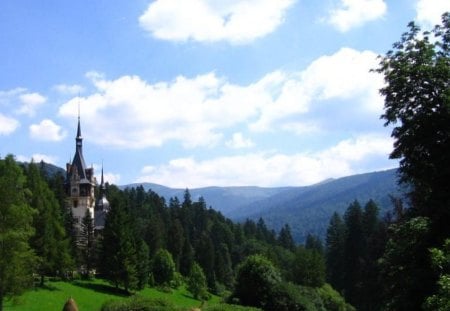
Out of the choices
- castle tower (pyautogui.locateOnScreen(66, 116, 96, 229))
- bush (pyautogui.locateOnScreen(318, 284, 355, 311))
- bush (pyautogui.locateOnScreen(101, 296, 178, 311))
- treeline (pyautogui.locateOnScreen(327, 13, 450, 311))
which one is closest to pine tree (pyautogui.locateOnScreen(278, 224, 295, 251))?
castle tower (pyautogui.locateOnScreen(66, 116, 96, 229))

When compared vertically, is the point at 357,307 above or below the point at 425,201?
below

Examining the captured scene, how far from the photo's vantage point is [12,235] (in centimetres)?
3638

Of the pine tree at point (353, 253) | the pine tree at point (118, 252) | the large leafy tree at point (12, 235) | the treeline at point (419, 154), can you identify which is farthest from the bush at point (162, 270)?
the treeline at point (419, 154)

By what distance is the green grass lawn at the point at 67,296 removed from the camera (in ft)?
153

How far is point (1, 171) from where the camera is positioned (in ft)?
126

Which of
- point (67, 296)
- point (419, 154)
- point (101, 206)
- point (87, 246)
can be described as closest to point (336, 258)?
point (87, 246)

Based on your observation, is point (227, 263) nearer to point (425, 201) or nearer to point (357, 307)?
point (357, 307)

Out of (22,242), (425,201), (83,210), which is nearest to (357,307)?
(83,210)

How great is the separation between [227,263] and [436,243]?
99.9 m

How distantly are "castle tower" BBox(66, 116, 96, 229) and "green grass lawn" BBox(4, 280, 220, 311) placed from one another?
26608 millimetres

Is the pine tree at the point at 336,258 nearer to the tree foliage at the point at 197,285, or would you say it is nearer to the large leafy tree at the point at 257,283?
the tree foliage at the point at 197,285

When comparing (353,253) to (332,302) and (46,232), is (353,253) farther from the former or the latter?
(46,232)

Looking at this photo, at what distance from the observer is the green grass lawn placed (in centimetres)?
4652

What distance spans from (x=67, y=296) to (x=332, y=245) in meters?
63.0
